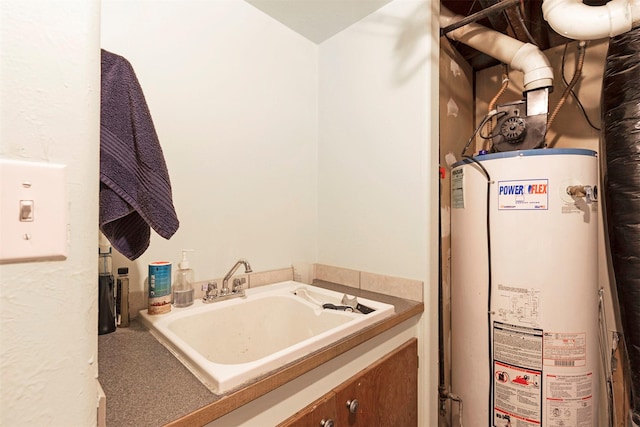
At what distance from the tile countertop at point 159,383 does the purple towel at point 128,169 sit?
9.7 inches

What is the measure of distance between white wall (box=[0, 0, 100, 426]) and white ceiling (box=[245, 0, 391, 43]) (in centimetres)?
116

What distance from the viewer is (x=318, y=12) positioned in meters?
1.34

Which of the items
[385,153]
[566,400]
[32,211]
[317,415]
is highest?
[385,153]

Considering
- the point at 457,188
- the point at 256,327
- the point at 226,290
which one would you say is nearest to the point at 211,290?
the point at 226,290

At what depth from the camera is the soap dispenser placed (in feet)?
3.25

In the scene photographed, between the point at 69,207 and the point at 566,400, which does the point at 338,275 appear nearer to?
the point at 566,400

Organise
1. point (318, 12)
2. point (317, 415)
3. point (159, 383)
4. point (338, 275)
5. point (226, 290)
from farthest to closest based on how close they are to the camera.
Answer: point (338, 275)
point (318, 12)
point (226, 290)
point (317, 415)
point (159, 383)

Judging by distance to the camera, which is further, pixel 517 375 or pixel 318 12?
pixel 318 12

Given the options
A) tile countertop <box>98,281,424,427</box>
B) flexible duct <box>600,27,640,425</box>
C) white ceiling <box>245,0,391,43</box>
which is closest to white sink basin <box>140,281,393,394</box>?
tile countertop <box>98,281,424,427</box>

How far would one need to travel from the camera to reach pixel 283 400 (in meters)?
0.67

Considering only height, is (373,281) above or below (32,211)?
below

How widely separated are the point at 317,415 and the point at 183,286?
601 millimetres

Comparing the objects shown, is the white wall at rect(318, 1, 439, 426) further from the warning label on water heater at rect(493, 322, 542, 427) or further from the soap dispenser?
the soap dispenser

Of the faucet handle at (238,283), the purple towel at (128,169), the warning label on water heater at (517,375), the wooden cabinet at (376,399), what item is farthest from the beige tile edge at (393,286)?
the purple towel at (128,169)
